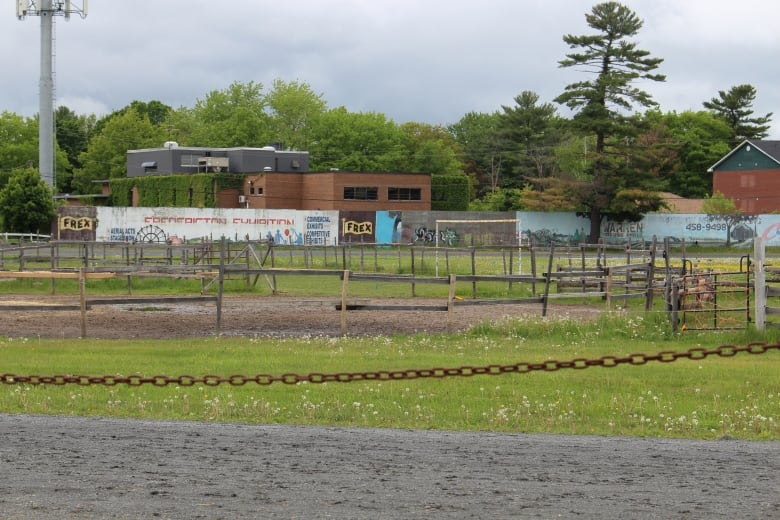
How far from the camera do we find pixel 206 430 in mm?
10391

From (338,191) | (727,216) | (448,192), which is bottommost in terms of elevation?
(727,216)

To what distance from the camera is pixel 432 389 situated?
43.5 ft

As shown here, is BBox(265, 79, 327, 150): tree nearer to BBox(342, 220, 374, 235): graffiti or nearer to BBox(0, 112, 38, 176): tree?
BBox(0, 112, 38, 176): tree

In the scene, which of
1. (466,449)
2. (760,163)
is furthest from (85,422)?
(760,163)

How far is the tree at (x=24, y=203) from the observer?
64.8 metres

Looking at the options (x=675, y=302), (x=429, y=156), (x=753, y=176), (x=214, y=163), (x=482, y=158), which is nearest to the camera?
(x=675, y=302)

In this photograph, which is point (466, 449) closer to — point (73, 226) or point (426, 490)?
point (426, 490)

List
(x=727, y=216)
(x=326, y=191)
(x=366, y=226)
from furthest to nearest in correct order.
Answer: (x=326, y=191) < (x=366, y=226) < (x=727, y=216)

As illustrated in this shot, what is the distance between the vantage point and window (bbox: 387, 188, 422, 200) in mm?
80738

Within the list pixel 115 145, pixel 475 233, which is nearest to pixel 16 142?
pixel 115 145

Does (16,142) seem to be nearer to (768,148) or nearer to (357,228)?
(357,228)

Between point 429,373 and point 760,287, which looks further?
point 760,287

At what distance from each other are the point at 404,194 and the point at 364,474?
7318 centimetres

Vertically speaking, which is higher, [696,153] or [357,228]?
[696,153]
